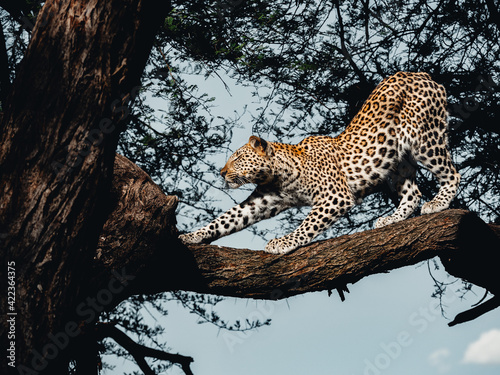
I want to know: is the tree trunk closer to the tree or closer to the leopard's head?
the tree

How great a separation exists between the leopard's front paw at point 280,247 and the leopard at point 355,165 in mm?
313

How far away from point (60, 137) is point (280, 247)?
1961 millimetres

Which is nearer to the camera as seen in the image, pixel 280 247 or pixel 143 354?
pixel 280 247

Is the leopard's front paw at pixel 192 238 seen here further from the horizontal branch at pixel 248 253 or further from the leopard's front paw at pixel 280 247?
the leopard's front paw at pixel 280 247

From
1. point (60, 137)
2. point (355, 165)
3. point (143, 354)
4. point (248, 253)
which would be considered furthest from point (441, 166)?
point (60, 137)

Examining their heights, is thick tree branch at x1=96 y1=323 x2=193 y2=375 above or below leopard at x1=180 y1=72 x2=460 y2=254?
below

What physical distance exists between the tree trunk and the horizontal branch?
0.64m

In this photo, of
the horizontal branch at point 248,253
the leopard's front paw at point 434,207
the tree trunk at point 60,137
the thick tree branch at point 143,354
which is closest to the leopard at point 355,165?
the leopard's front paw at point 434,207

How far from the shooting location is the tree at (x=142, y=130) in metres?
3.45

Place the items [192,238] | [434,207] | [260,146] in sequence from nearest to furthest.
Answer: [192,238] → [434,207] → [260,146]

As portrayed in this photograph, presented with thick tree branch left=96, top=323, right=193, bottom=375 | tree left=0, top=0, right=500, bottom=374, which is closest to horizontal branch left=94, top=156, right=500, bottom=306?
tree left=0, top=0, right=500, bottom=374

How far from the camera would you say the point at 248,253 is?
187 inches

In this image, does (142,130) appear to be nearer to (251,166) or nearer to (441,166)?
(251,166)

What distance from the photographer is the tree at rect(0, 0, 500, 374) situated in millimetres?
3453
